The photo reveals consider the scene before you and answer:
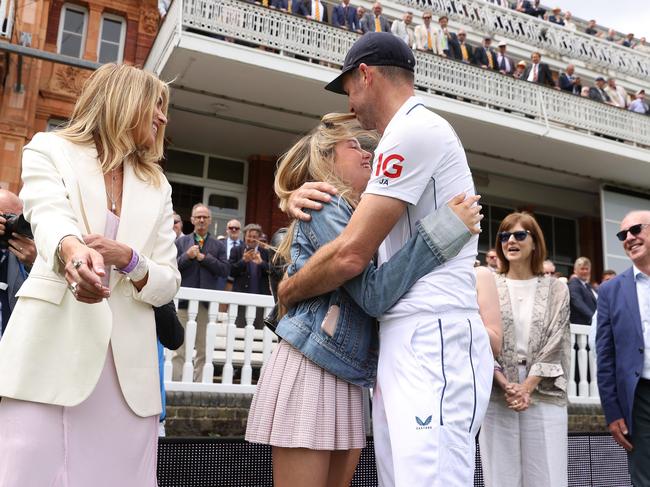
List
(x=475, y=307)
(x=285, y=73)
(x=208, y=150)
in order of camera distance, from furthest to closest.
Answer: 1. (x=208, y=150)
2. (x=285, y=73)
3. (x=475, y=307)

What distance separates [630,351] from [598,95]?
1349cm

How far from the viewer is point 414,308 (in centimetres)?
171

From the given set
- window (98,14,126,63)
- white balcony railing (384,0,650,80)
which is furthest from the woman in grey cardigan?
white balcony railing (384,0,650,80)

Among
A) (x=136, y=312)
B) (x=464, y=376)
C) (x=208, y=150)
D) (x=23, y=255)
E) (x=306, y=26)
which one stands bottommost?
(x=464, y=376)

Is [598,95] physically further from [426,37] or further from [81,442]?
[81,442]

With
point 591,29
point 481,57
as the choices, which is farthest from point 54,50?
point 591,29

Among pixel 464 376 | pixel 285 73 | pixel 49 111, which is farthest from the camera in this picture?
pixel 49 111

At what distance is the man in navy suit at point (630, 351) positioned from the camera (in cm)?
350

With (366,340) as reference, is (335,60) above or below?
above

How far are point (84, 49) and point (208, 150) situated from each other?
355cm

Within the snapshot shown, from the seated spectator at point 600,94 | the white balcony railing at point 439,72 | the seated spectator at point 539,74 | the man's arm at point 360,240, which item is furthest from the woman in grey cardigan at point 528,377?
the seated spectator at point 600,94

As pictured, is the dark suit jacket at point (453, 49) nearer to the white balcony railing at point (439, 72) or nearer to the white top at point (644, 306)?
the white balcony railing at point (439, 72)

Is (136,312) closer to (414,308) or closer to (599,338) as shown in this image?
(414,308)

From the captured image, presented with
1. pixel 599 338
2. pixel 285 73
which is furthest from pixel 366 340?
pixel 285 73
